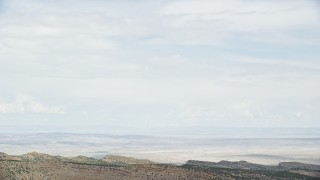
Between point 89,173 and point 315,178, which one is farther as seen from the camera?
point 315,178

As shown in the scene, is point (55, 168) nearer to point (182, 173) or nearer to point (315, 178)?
point (182, 173)

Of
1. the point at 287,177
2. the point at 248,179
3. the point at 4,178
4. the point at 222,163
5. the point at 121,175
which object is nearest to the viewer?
the point at 4,178

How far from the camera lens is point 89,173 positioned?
137ft

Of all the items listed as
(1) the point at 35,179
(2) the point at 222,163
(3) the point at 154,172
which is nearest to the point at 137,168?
(3) the point at 154,172

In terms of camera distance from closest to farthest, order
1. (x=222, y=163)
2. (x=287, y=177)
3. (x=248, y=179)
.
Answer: (x=248, y=179), (x=287, y=177), (x=222, y=163)

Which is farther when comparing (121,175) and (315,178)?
(315,178)

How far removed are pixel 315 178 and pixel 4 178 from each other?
2943 cm

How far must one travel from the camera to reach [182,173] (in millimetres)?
42688

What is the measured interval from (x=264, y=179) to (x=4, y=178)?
21.8 meters

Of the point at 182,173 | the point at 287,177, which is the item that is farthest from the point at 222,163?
the point at 182,173

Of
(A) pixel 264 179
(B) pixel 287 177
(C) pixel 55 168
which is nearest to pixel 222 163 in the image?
(B) pixel 287 177

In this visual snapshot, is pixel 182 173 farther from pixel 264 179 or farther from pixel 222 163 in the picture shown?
pixel 222 163

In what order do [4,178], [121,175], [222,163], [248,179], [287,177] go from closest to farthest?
1. [4,178]
2. [121,175]
3. [248,179]
4. [287,177]
5. [222,163]

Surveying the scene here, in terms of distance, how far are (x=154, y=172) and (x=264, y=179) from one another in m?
10.7
